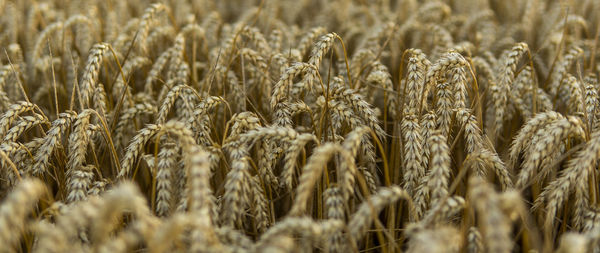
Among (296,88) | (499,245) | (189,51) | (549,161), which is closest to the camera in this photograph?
(499,245)

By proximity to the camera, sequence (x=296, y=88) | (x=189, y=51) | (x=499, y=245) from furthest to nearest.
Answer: (x=189, y=51) → (x=296, y=88) → (x=499, y=245)

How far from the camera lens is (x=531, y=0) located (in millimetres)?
3969

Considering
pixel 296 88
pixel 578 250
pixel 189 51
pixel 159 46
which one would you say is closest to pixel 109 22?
pixel 159 46

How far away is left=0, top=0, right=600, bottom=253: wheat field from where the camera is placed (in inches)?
61.7

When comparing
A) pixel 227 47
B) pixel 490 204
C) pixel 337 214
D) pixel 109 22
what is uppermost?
pixel 109 22

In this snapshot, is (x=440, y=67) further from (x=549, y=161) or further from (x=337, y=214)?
(x=337, y=214)

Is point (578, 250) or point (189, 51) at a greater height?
point (189, 51)

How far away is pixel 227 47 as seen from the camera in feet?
9.82

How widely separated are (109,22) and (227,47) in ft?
4.43

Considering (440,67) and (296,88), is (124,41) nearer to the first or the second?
(296,88)

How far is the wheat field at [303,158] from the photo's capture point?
1.57m

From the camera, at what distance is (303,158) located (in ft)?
7.14

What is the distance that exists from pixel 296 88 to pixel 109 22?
6.44ft

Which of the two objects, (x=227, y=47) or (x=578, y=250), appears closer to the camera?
(x=578, y=250)
